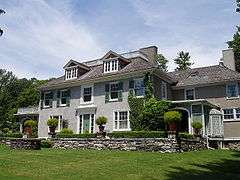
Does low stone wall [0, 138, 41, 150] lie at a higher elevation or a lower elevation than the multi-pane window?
lower

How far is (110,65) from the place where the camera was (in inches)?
1264

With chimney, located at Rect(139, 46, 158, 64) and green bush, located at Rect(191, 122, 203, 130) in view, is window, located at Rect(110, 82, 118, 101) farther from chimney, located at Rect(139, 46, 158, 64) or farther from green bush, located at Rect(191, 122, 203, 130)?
green bush, located at Rect(191, 122, 203, 130)

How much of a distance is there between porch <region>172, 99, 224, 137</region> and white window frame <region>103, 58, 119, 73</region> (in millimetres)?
7101

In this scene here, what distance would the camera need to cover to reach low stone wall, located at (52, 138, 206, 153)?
21.4 meters

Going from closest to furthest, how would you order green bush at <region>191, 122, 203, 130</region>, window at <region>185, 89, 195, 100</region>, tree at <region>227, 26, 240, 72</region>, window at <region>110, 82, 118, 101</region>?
green bush at <region>191, 122, 203, 130</region>, window at <region>110, 82, 118, 101</region>, window at <region>185, 89, 195, 100</region>, tree at <region>227, 26, 240, 72</region>

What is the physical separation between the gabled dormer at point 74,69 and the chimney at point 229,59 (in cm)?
1517

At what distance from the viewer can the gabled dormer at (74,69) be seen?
34.8 meters

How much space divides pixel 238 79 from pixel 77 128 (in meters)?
16.2

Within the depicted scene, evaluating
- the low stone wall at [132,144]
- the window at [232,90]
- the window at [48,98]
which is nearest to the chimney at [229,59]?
the window at [232,90]

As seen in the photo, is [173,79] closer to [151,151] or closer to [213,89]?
[213,89]

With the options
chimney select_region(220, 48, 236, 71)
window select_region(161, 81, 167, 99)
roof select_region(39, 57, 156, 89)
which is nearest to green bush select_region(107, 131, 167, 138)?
roof select_region(39, 57, 156, 89)

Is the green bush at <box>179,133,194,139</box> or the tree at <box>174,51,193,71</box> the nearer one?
the green bush at <box>179,133,194,139</box>

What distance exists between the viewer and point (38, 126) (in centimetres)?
3600

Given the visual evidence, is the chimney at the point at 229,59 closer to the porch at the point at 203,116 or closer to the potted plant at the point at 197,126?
the porch at the point at 203,116
